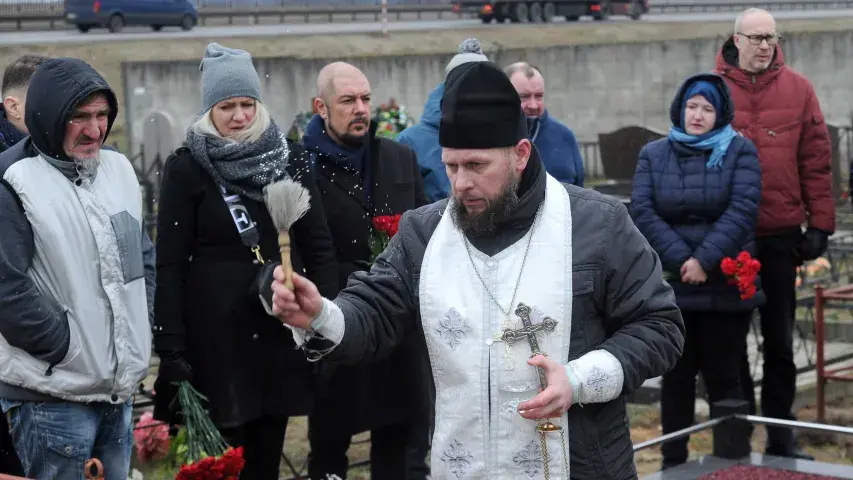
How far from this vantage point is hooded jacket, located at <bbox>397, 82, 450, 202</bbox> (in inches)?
278

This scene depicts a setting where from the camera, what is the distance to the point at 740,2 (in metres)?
39.4

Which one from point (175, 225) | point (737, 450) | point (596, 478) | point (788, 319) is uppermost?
point (175, 225)

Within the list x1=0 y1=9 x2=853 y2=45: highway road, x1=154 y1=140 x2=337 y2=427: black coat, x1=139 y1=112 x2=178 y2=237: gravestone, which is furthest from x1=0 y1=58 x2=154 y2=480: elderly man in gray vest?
x1=0 y1=9 x2=853 y2=45: highway road

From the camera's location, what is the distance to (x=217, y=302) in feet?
18.6

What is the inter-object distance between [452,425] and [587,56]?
22.6 metres

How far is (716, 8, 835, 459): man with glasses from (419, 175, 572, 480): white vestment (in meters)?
3.71

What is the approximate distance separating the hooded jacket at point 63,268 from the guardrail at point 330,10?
23.7m

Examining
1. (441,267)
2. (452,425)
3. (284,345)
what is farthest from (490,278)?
(284,345)

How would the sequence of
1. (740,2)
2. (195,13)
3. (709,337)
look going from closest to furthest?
(709,337), (195,13), (740,2)

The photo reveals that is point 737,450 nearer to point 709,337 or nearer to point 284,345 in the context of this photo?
point 709,337

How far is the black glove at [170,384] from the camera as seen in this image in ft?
18.2

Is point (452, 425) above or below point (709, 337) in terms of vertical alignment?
above

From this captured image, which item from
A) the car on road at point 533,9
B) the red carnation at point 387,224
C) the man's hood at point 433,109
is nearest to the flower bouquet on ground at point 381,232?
the red carnation at point 387,224

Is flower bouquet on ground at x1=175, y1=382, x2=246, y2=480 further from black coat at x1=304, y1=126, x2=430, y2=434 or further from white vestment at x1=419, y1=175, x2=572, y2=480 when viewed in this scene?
white vestment at x1=419, y1=175, x2=572, y2=480
